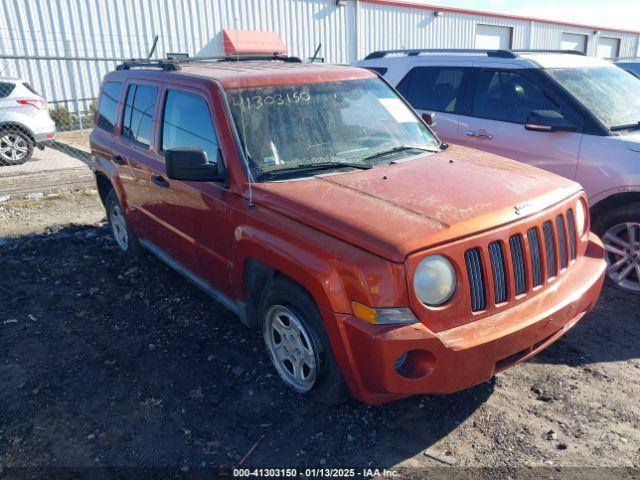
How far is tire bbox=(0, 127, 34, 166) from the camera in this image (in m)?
10.5

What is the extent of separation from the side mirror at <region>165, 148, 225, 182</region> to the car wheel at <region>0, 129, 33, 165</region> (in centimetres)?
922

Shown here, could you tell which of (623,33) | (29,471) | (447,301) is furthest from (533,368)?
(623,33)

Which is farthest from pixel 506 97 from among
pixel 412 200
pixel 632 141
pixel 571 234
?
pixel 412 200

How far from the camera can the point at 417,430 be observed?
3.03 meters

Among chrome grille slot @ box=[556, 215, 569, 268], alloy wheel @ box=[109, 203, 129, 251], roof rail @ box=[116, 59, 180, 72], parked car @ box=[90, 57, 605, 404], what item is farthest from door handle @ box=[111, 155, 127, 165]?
chrome grille slot @ box=[556, 215, 569, 268]

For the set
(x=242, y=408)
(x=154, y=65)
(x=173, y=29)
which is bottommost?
(x=242, y=408)

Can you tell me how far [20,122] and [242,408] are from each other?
9740 millimetres

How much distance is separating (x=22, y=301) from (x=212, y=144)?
8.83 ft

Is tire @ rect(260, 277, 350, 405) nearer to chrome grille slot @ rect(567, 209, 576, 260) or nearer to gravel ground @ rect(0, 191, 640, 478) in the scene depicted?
gravel ground @ rect(0, 191, 640, 478)

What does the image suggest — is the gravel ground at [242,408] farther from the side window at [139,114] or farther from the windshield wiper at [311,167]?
the side window at [139,114]

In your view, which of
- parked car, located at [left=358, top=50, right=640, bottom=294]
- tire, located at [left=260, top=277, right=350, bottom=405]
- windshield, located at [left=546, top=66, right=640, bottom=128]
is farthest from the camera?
windshield, located at [left=546, top=66, right=640, bottom=128]

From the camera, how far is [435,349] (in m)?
2.49

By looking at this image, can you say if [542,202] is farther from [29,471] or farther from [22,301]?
[22,301]

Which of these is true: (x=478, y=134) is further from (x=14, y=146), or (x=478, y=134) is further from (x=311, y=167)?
(x=14, y=146)
